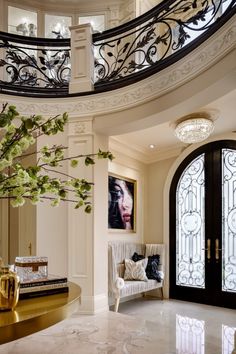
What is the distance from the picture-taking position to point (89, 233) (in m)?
4.82

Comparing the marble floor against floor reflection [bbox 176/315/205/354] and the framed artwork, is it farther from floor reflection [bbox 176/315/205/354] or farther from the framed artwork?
the framed artwork

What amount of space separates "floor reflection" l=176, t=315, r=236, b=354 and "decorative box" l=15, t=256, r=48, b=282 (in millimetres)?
2072

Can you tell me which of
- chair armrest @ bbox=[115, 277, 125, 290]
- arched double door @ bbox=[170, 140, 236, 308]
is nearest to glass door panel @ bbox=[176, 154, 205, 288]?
arched double door @ bbox=[170, 140, 236, 308]

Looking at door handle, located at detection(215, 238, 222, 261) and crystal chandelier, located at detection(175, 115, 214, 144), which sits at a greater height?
crystal chandelier, located at detection(175, 115, 214, 144)

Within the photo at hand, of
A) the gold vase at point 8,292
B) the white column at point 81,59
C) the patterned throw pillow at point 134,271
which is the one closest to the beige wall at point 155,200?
the patterned throw pillow at point 134,271

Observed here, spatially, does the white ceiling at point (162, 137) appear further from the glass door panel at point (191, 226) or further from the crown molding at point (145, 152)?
the glass door panel at point (191, 226)

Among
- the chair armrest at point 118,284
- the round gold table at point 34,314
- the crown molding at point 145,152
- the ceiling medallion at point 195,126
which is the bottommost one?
the chair armrest at point 118,284

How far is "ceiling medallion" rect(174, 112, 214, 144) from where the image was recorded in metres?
5.05

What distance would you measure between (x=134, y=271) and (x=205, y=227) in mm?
1503

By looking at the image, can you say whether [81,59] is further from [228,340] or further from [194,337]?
[228,340]

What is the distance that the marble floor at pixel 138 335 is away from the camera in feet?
11.2

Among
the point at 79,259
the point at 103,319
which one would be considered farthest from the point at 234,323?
the point at 79,259

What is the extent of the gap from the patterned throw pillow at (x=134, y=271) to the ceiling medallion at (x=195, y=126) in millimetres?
2290

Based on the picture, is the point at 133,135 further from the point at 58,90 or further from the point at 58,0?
the point at 58,0
